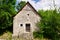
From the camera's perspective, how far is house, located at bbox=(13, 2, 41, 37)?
36375 mm

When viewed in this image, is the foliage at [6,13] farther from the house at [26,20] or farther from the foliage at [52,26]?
the foliage at [52,26]

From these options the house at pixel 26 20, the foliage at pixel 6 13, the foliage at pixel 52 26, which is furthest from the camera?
the foliage at pixel 6 13

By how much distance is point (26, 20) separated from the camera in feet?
120

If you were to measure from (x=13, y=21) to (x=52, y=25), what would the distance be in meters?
7.56

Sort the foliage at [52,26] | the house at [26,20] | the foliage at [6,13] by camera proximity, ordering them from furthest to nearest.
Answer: the foliage at [6,13], the house at [26,20], the foliage at [52,26]

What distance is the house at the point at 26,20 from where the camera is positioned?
36.4 metres

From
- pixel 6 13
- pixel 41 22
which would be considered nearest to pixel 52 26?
pixel 41 22

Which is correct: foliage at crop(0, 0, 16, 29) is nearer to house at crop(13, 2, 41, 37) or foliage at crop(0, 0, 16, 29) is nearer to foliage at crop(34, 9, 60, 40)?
house at crop(13, 2, 41, 37)

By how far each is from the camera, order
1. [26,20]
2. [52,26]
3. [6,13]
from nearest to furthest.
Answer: [52,26]
[26,20]
[6,13]

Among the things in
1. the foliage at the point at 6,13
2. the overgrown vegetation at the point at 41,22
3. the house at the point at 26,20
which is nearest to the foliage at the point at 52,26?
the overgrown vegetation at the point at 41,22

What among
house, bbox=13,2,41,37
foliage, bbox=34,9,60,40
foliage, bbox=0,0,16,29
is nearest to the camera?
foliage, bbox=34,9,60,40

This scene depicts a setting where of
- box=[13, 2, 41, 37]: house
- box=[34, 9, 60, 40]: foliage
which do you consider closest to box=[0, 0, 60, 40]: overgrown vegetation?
box=[34, 9, 60, 40]: foliage

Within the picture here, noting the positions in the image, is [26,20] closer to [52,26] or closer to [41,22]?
[41,22]

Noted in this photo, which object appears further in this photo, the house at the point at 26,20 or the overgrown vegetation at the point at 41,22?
the house at the point at 26,20
